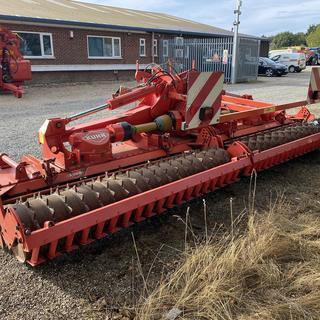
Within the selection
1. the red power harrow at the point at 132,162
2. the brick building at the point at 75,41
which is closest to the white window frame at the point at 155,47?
the brick building at the point at 75,41

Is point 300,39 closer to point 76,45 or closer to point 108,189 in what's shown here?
point 76,45

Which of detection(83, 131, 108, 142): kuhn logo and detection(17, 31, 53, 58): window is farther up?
detection(17, 31, 53, 58): window

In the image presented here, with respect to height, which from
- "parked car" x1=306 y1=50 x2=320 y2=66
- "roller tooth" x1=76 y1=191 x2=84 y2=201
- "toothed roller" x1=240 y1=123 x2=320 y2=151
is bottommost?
"parked car" x1=306 y1=50 x2=320 y2=66

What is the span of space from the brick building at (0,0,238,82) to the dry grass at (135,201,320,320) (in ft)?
50.0

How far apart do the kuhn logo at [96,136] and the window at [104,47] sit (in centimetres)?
1648

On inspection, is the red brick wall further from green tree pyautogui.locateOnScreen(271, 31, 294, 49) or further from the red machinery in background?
green tree pyautogui.locateOnScreen(271, 31, 294, 49)

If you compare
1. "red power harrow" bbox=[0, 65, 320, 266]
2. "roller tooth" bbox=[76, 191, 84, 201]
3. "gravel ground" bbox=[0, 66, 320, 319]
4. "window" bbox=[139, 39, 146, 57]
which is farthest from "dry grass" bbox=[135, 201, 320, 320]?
"window" bbox=[139, 39, 146, 57]

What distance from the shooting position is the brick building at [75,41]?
1661 cm

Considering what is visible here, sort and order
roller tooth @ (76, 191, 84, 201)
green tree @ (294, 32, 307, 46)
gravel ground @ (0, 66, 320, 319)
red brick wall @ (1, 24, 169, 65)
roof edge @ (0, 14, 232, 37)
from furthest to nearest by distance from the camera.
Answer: green tree @ (294, 32, 307, 46), red brick wall @ (1, 24, 169, 65), roof edge @ (0, 14, 232, 37), roller tooth @ (76, 191, 84, 201), gravel ground @ (0, 66, 320, 319)

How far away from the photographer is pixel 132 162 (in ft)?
13.0

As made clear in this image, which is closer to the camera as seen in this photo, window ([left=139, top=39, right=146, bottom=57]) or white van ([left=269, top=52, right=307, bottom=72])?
window ([left=139, top=39, right=146, bottom=57])

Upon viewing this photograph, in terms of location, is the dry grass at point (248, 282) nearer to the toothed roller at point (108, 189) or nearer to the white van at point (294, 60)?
the toothed roller at point (108, 189)

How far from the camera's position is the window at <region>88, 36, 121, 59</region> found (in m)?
19.2

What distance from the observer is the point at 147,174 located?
345 cm
